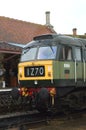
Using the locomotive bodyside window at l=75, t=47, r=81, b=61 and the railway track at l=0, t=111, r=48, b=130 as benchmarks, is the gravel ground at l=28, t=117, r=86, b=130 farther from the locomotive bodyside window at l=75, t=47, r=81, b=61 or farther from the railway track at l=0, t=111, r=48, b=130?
the locomotive bodyside window at l=75, t=47, r=81, b=61

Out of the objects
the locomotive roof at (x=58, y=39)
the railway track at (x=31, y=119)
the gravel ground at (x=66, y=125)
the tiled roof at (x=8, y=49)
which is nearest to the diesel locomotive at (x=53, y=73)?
the locomotive roof at (x=58, y=39)

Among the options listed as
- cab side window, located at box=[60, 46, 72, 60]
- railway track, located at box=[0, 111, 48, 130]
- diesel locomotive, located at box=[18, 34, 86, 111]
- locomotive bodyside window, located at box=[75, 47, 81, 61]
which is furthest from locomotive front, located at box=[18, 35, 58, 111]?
locomotive bodyside window, located at box=[75, 47, 81, 61]

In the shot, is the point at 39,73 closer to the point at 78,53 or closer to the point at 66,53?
the point at 66,53

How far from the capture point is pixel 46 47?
15664mm

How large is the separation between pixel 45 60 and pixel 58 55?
0.51 meters

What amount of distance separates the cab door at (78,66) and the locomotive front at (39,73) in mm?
1103

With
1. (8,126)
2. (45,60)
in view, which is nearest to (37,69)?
(45,60)

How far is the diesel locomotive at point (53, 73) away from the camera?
49.2 feet

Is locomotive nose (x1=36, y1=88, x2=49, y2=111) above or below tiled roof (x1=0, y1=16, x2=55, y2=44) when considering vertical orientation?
below

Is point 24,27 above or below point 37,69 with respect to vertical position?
above

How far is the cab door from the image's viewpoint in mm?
16031

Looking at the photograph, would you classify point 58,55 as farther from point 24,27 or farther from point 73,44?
point 24,27

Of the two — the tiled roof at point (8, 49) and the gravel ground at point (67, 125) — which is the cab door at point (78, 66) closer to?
the gravel ground at point (67, 125)

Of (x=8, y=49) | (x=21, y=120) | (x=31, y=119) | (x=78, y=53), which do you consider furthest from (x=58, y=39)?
(x=8, y=49)
